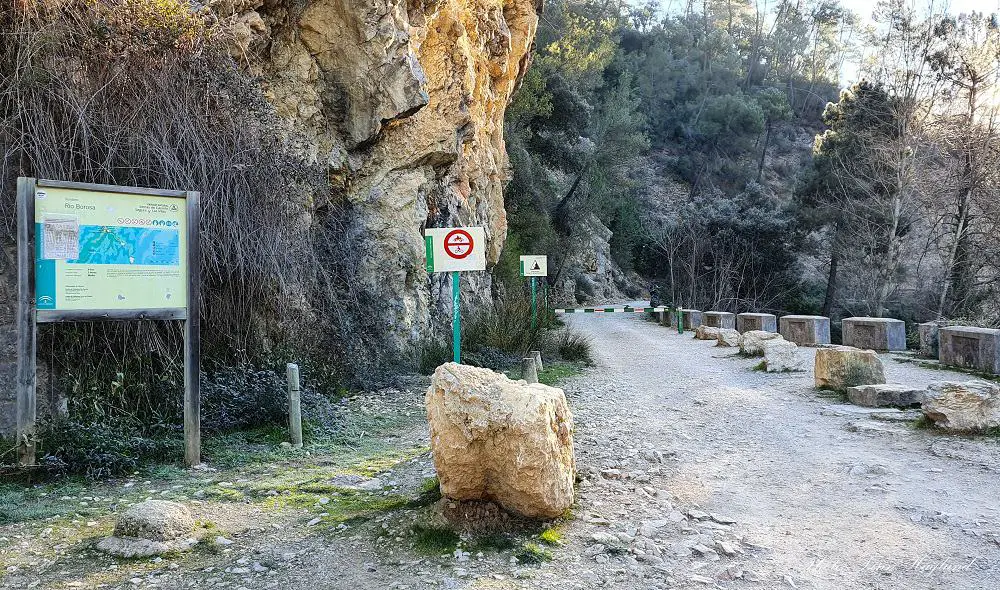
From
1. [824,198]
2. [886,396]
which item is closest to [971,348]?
[886,396]

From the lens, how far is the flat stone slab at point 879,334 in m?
13.6

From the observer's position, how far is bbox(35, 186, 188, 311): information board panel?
479 cm

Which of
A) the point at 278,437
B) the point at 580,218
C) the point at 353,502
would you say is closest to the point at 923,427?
the point at 353,502

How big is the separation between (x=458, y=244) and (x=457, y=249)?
5 centimetres

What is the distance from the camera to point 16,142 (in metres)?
5.17

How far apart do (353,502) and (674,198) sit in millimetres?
46511

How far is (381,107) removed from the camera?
10.1m

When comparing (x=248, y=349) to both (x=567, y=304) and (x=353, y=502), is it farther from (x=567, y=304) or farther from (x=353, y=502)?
(x=567, y=304)

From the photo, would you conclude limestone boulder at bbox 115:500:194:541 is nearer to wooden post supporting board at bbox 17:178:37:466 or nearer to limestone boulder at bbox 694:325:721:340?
wooden post supporting board at bbox 17:178:37:466

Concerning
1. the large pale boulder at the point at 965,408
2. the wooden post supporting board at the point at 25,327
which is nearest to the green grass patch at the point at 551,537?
the wooden post supporting board at the point at 25,327

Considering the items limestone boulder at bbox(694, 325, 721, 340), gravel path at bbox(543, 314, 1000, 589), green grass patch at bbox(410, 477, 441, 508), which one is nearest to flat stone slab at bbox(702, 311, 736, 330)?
limestone boulder at bbox(694, 325, 721, 340)

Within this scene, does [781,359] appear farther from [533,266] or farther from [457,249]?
[457,249]

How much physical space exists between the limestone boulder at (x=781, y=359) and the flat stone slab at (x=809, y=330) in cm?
420

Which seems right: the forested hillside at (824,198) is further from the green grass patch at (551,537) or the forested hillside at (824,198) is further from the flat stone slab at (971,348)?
the green grass patch at (551,537)
